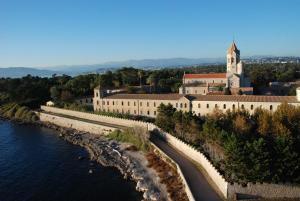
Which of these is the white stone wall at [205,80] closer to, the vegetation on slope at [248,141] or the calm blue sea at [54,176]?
the vegetation on slope at [248,141]

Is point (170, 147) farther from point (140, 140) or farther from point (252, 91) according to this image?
point (252, 91)

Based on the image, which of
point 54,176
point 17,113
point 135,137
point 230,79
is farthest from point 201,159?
point 17,113

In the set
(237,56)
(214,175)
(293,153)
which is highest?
(237,56)

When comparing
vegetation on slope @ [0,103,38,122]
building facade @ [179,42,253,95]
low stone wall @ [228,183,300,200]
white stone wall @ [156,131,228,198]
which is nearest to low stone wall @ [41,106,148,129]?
vegetation on slope @ [0,103,38,122]

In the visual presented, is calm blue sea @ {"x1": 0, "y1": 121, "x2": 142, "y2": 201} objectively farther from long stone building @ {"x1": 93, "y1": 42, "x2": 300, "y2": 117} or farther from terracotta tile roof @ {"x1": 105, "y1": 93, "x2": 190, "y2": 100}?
terracotta tile roof @ {"x1": 105, "y1": 93, "x2": 190, "y2": 100}

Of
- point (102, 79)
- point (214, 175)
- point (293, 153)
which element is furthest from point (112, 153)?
point (102, 79)

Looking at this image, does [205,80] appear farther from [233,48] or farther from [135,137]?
[135,137]

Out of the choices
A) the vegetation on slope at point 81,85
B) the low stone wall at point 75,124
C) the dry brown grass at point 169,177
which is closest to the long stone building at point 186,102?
the low stone wall at point 75,124
